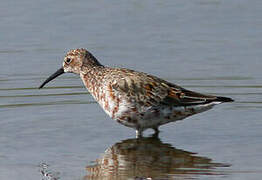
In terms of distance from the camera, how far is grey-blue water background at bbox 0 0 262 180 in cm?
1161

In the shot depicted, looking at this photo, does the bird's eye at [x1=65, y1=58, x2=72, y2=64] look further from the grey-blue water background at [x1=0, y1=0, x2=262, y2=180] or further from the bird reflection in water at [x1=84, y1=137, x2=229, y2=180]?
the bird reflection in water at [x1=84, y1=137, x2=229, y2=180]

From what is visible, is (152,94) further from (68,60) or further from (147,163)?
(68,60)

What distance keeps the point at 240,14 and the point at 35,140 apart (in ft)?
25.2

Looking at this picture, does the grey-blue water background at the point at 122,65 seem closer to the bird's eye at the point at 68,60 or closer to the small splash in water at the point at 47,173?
the small splash in water at the point at 47,173

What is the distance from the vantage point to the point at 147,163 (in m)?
11.5

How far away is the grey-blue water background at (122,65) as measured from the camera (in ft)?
38.1

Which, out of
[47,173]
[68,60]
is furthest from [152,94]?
[47,173]

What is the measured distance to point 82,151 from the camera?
470 inches

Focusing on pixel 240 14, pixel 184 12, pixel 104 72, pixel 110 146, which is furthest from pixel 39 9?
pixel 110 146

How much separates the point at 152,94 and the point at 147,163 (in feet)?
5.15

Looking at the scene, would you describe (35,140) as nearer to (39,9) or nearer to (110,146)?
(110,146)

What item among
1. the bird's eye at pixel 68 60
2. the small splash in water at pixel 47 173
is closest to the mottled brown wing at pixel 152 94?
the bird's eye at pixel 68 60

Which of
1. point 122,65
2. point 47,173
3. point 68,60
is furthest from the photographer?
point 122,65

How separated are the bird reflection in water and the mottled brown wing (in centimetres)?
68
